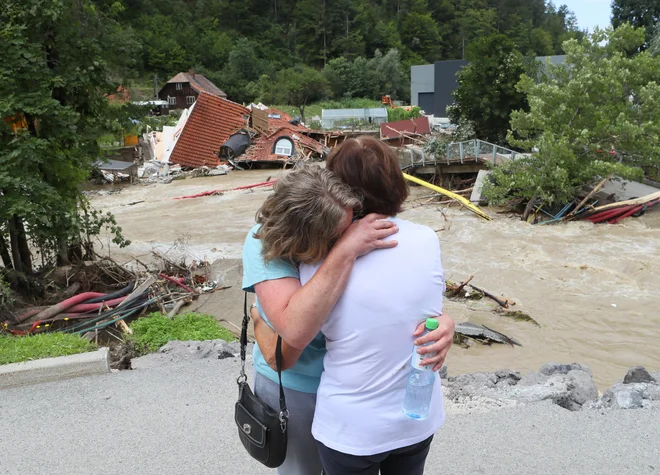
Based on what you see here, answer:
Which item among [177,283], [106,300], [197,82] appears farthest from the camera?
[197,82]

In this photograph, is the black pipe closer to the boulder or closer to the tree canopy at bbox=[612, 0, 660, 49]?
the boulder

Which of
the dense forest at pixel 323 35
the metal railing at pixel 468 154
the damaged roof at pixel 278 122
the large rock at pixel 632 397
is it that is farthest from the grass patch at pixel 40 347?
the dense forest at pixel 323 35

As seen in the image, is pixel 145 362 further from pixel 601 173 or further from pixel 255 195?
pixel 255 195

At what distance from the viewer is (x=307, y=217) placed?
1.78 m

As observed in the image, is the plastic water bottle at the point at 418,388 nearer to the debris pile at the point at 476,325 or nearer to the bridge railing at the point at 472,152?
the debris pile at the point at 476,325

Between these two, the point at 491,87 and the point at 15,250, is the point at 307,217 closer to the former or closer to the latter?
the point at 15,250

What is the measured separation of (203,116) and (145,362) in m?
29.2

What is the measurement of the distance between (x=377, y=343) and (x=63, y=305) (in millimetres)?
7128

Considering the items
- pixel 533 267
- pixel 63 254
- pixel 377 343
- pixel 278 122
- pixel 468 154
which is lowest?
pixel 533 267

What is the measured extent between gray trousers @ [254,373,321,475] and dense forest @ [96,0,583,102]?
6195 cm

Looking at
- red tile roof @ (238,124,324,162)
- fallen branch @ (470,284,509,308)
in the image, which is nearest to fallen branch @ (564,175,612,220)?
fallen branch @ (470,284,509,308)

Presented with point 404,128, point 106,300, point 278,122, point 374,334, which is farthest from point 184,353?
point 278,122

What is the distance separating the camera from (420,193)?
2333 centimetres

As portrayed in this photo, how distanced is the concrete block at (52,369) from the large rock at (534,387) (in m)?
2.93
